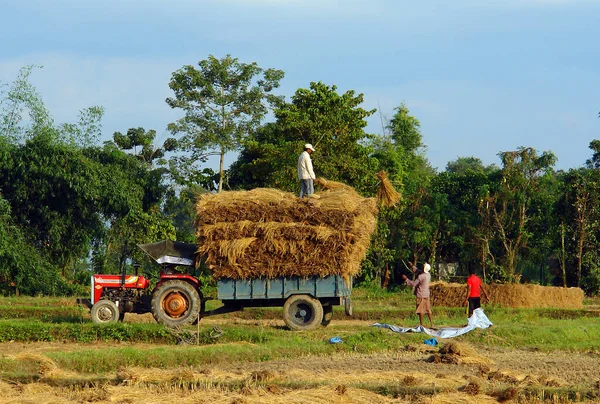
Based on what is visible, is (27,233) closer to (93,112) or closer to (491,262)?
(93,112)

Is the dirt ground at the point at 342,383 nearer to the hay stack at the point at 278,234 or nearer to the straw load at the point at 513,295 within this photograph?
the hay stack at the point at 278,234

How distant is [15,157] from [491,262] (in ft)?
60.6

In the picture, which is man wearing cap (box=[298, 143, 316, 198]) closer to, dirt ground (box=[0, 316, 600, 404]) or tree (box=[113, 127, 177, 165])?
dirt ground (box=[0, 316, 600, 404])

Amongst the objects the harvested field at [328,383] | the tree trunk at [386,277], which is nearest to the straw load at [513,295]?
the tree trunk at [386,277]

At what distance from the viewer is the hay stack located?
17.7 meters

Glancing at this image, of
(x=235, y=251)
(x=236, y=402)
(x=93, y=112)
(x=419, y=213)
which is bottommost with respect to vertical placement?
(x=236, y=402)

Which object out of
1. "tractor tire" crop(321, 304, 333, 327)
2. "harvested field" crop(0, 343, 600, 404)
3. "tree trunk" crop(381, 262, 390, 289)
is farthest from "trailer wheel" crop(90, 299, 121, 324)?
"tree trunk" crop(381, 262, 390, 289)

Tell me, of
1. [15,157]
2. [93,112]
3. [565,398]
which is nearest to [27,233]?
[15,157]

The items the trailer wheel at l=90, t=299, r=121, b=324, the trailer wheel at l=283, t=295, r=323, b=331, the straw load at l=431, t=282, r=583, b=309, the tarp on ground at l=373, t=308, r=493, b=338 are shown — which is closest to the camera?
the tarp on ground at l=373, t=308, r=493, b=338

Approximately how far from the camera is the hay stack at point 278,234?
17.7 m

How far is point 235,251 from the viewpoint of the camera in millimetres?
17672

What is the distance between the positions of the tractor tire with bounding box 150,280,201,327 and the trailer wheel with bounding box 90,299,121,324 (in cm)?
99

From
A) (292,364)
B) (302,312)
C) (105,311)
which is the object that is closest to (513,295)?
(302,312)

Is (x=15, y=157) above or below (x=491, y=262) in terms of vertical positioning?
above
